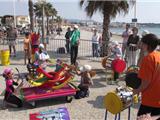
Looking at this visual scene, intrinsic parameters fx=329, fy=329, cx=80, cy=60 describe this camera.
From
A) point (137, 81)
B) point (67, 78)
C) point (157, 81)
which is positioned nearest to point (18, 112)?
point (67, 78)

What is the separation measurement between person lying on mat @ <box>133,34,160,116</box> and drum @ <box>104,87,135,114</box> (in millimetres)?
387

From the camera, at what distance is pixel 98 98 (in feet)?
29.5

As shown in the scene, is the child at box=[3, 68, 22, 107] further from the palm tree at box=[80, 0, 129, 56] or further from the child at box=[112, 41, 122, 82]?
the palm tree at box=[80, 0, 129, 56]

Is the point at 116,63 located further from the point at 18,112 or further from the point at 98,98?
the point at 18,112

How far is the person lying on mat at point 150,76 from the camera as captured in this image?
440cm

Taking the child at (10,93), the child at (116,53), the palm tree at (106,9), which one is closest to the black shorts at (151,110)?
the child at (10,93)

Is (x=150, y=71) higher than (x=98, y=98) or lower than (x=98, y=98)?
higher

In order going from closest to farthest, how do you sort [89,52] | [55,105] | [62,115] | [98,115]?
[62,115] < [98,115] < [55,105] < [89,52]

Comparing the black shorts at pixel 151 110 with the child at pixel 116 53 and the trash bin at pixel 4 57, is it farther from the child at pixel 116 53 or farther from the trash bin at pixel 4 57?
the trash bin at pixel 4 57

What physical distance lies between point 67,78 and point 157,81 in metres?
4.39

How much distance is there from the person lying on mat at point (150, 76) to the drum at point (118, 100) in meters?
0.39

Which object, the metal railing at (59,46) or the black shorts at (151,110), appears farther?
the metal railing at (59,46)

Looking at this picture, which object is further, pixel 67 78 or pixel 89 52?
pixel 89 52

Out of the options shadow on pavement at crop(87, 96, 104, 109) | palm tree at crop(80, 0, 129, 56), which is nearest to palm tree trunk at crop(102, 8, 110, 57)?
palm tree at crop(80, 0, 129, 56)
